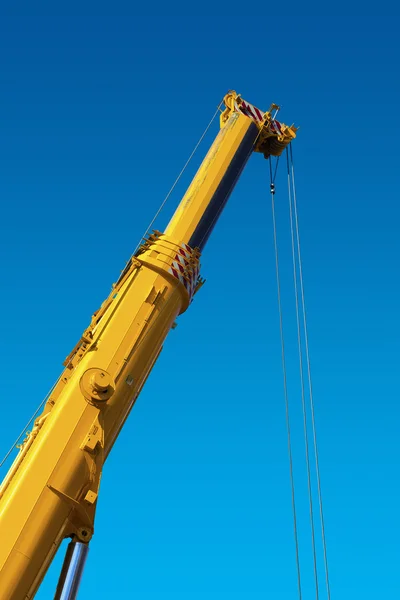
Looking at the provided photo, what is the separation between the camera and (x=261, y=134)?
12.3m

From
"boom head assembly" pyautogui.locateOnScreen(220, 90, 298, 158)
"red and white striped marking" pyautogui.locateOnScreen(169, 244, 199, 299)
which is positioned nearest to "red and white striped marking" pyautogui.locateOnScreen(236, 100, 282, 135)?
"boom head assembly" pyautogui.locateOnScreen(220, 90, 298, 158)

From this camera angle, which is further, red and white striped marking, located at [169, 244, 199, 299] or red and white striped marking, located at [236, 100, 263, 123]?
red and white striped marking, located at [236, 100, 263, 123]

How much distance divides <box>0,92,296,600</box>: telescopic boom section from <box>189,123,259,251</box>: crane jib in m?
0.02

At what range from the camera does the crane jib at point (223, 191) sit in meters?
10.2

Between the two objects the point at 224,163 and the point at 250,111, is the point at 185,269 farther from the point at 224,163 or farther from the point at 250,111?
the point at 250,111

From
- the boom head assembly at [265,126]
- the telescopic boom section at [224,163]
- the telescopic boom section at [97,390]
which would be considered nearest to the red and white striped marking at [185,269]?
the telescopic boom section at [97,390]

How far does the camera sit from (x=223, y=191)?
422 inches

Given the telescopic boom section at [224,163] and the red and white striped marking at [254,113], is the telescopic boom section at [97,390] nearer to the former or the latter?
the telescopic boom section at [224,163]

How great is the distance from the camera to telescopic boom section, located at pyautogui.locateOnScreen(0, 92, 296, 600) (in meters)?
7.25

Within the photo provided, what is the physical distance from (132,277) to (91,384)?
1875 millimetres

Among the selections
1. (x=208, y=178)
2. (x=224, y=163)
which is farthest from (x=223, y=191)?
(x=224, y=163)

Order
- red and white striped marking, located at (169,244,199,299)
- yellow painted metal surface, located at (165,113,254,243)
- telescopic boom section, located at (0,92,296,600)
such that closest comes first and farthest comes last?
telescopic boom section, located at (0,92,296,600)
red and white striped marking, located at (169,244,199,299)
yellow painted metal surface, located at (165,113,254,243)

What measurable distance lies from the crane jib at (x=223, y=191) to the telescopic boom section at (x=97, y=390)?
0.02m

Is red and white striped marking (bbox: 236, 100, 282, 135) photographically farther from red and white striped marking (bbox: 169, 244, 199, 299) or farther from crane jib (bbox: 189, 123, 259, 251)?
red and white striped marking (bbox: 169, 244, 199, 299)
